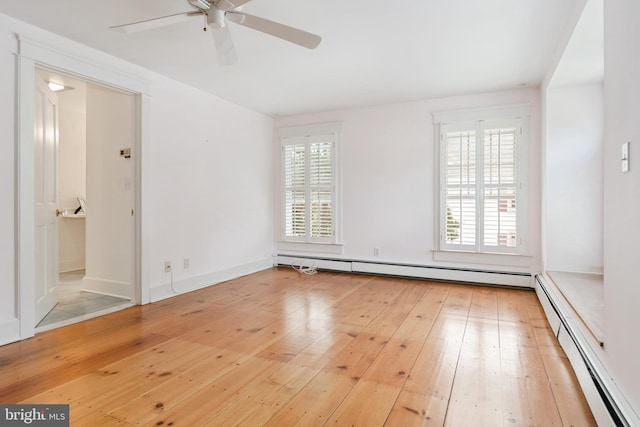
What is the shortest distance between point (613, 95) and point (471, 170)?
2935 mm

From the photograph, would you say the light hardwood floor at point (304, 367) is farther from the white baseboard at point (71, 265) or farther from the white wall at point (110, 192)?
the white baseboard at point (71, 265)

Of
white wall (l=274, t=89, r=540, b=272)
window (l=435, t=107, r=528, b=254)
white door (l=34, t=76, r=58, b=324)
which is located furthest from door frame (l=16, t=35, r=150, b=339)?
window (l=435, t=107, r=528, b=254)

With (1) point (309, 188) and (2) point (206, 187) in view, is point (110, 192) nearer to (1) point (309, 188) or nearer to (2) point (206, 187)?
(2) point (206, 187)

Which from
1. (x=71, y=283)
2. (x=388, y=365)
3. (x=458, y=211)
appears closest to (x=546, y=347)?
(x=388, y=365)

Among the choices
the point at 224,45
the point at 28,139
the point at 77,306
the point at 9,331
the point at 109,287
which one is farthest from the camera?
the point at 109,287

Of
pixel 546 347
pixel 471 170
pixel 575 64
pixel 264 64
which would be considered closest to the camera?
pixel 546 347

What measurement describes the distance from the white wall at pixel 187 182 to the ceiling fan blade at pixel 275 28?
5.75 ft

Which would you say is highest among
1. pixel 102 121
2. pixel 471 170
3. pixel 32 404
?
pixel 102 121

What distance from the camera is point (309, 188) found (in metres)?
5.36

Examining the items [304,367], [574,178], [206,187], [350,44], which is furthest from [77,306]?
[574,178]

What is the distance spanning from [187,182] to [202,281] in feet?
3.97

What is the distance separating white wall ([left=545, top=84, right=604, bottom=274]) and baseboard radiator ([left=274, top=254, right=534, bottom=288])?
64 cm

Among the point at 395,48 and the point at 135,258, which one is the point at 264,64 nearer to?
the point at 395,48

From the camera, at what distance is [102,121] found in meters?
3.91
